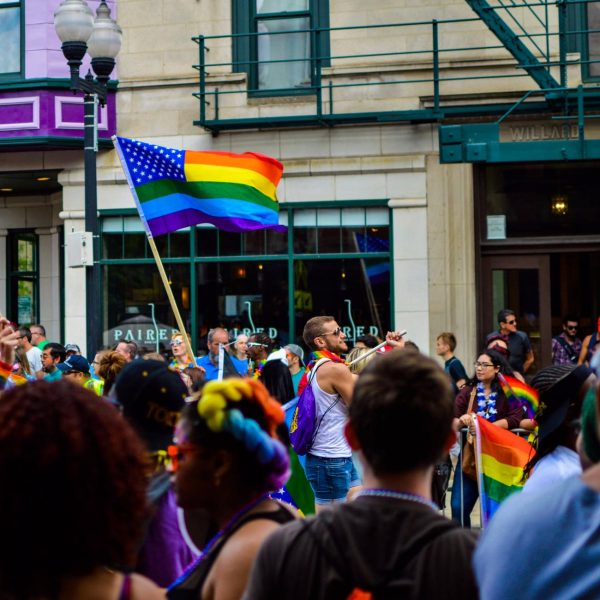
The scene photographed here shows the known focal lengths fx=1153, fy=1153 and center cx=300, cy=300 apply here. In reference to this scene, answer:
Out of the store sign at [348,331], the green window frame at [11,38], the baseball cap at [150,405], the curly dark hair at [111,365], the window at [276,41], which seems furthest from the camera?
the green window frame at [11,38]

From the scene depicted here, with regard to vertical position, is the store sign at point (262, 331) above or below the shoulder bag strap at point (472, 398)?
above

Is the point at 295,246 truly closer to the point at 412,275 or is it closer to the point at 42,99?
the point at 412,275

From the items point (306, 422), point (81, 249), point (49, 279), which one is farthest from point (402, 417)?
point (49, 279)

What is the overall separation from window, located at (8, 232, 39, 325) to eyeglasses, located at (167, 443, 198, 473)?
661 inches

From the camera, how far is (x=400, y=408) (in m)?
3.01

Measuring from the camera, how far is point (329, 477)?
942cm

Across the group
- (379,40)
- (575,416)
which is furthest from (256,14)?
(575,416)

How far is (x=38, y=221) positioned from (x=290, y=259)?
566 cm

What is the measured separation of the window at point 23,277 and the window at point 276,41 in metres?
5.55

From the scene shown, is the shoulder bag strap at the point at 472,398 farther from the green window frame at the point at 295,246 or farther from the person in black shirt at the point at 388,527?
the person in black shirt at the point at 388,527

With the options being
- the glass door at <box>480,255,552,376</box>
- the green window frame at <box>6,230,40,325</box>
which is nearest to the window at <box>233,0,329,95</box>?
the glass door at <box>480,255,552,376</box>

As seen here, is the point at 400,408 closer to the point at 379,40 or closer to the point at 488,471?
the point at 488,471

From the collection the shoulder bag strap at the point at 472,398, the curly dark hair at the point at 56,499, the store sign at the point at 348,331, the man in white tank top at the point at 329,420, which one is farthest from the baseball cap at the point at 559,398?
the store sign at the point at 348,331

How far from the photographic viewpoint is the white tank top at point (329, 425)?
9263 mm
